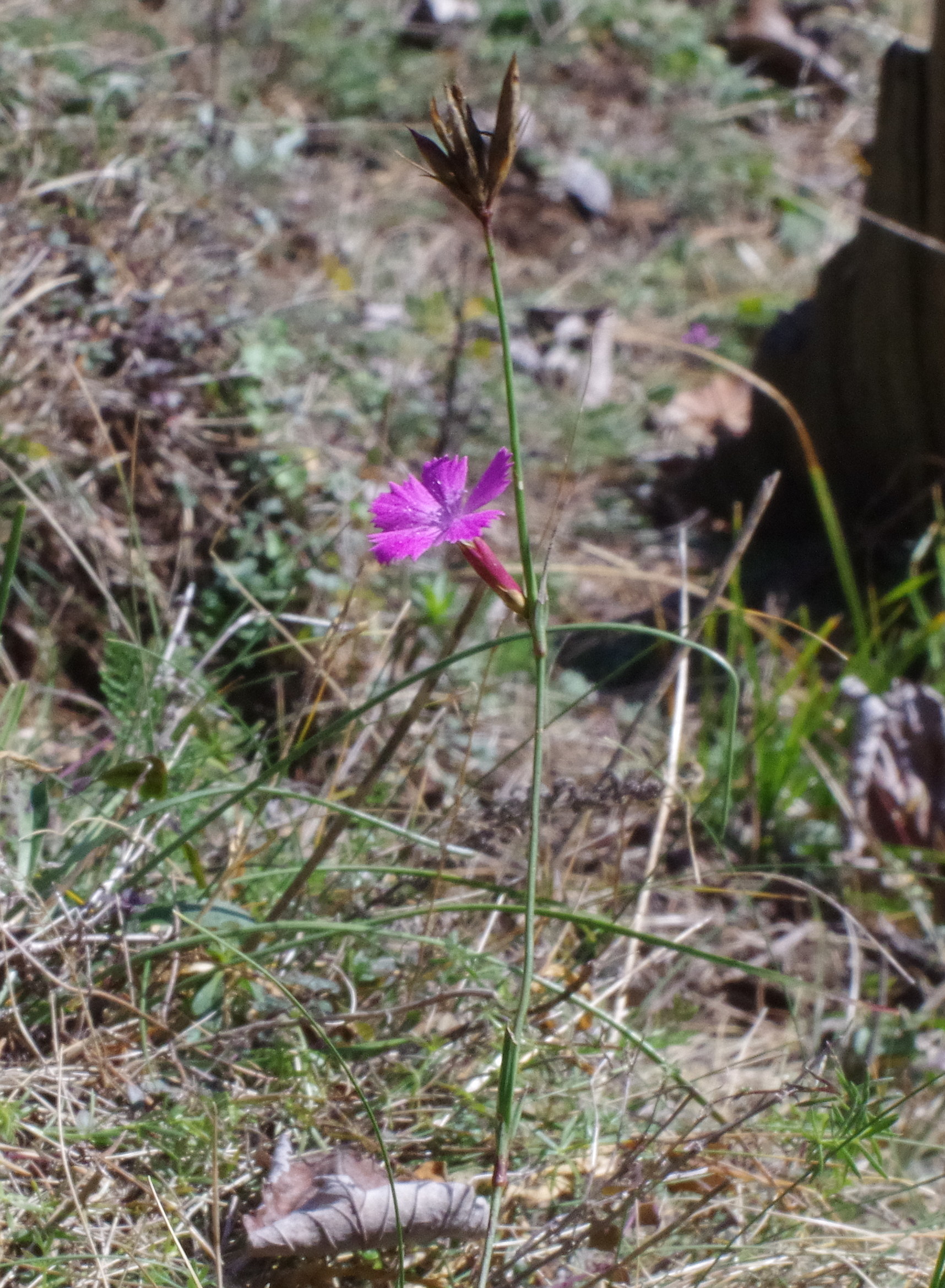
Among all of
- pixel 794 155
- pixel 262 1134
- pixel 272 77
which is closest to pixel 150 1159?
pixel 262 1134

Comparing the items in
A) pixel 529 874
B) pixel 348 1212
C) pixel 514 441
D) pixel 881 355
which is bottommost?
pixel 348 1212

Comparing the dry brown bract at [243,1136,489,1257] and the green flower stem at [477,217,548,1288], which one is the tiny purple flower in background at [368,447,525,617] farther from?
the dry brown bract at [243,1136,489,1257]

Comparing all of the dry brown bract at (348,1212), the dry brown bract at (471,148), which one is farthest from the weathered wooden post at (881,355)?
the dry brown bract at (471,148)

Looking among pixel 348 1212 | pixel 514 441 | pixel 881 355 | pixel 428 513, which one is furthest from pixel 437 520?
pixel 881 355

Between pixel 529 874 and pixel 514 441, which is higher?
pixel 514 441

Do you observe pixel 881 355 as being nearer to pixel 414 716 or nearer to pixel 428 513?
pixel 414 716

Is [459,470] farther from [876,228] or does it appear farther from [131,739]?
[876,228]

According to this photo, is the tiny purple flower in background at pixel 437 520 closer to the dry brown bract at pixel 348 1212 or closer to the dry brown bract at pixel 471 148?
the dry brown bract at pixel 471 148
